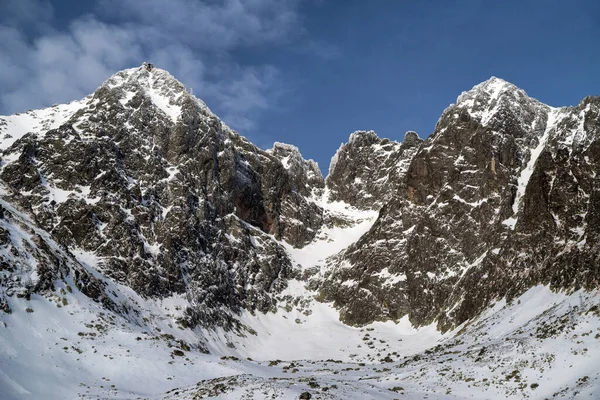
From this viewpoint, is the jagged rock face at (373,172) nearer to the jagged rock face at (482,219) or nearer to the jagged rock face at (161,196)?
the jagged rock face at (161,196)

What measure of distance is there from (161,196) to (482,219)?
81106mm

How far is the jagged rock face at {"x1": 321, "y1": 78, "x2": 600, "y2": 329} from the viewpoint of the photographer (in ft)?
294

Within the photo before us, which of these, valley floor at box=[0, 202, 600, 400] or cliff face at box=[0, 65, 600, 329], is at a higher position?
cliff face at box=[0, 65, 600, 329]

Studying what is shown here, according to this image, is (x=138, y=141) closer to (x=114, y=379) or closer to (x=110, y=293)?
(x=110, y=293)

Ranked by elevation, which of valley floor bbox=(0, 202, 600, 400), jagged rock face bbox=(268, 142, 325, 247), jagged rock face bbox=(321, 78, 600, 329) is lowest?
valley floor bbox=(0, 202, 600, 400)

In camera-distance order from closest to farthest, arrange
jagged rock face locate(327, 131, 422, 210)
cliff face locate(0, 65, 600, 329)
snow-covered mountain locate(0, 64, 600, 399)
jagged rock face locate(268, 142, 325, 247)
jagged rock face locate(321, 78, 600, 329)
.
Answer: snow-covered mountain locate(0, 64, 600, 399) < jagged rock face locate(321, 78, 600, 329) < cliff face locate(0, 65, 600, 329) < jagged rock face locate(268, 142, 325, 247) < jagged rock face locate(327, 131, 422, 210)

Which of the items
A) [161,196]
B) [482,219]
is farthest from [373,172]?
[161,196]

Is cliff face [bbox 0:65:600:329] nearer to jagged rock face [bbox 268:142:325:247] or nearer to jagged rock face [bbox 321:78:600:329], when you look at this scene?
jagged rock face [bbox 321:78:600:329]

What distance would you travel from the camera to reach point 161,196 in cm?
13400

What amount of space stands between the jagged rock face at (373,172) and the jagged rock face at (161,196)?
22.5 m

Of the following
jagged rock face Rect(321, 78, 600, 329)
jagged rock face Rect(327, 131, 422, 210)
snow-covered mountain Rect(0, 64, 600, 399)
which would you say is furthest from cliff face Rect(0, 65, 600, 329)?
jagged rock face Rect(327, 131, 422, 210)

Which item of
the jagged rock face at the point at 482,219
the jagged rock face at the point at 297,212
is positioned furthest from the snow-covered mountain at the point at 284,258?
the jagged rock face at the point at 297,212

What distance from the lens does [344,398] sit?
3719cm

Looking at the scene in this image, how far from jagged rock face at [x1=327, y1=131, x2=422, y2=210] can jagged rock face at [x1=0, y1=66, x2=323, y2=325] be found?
2248 centimetres
